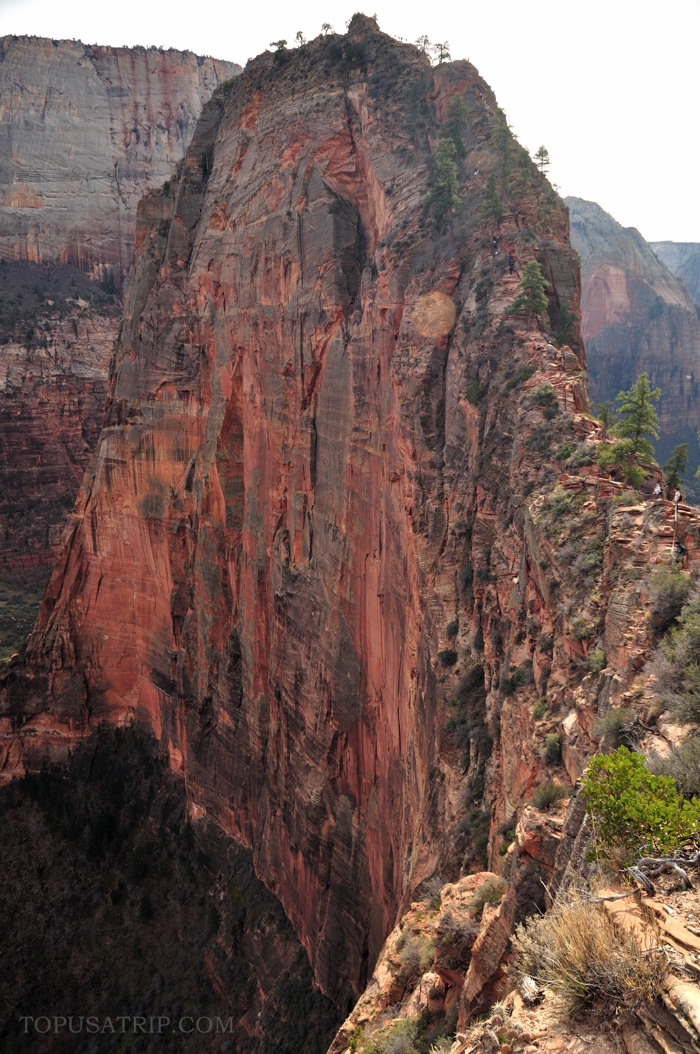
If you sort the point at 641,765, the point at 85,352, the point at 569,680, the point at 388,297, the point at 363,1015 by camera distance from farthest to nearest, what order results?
the point at 85,352 < the point at 388,297 < the point at 363,1015 < the point at 569,680 < the point at 641,765

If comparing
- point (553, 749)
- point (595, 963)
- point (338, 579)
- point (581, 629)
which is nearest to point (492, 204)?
point (338, 579)

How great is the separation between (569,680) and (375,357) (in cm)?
1631

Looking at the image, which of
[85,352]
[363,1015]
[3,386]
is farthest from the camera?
[85,352]

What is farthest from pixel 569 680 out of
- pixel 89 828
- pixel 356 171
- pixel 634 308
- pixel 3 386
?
pixel 634 308

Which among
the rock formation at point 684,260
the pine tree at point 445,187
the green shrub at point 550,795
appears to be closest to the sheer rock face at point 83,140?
the pine tree at point 445,187

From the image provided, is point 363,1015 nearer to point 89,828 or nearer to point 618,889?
point 618,889

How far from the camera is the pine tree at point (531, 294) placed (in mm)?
22219

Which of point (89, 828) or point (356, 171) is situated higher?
point (356, 171)

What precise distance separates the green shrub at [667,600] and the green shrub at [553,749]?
104 inches

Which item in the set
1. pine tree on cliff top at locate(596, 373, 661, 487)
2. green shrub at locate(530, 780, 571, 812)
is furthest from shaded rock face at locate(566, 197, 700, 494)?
green shrub at locate(530, 780, 571, 812)

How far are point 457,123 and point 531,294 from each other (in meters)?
10.6

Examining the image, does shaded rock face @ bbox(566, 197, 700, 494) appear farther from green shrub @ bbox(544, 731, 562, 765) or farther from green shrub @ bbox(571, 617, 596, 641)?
green shrub @ bbox(544, 731, 562, 765)

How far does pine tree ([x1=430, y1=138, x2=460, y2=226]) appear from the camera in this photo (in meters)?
26.3

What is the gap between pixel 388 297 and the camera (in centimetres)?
2670
